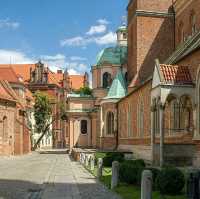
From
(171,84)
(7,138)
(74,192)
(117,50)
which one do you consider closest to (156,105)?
(171,84)

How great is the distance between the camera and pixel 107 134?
55531 mm

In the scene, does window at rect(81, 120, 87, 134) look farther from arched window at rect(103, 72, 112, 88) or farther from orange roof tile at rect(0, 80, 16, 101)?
orange roof tile at rect(0, 80, 16, 101)

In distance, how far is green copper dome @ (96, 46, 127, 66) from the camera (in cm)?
6419

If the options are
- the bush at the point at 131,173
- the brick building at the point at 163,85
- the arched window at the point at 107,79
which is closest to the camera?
the bush at the point at 131,173

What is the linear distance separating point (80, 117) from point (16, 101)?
42.0 feet

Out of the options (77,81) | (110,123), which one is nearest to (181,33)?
(110,123)

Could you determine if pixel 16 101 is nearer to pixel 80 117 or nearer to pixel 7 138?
pixel 7 138

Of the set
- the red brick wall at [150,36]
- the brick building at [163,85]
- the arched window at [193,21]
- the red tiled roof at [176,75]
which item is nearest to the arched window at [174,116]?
the brick building at [163,85]

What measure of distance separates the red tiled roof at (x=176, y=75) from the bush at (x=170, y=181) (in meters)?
7.62

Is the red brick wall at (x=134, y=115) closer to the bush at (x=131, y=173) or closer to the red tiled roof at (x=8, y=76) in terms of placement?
the bush at (x=131, y=173)

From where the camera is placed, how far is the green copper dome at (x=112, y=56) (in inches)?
2527

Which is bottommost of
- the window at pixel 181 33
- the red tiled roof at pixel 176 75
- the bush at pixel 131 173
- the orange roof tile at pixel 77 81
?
the bush at pixel 131 173

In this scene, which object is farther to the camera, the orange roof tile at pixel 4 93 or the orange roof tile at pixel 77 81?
the orange roof tile at pixel 77 81

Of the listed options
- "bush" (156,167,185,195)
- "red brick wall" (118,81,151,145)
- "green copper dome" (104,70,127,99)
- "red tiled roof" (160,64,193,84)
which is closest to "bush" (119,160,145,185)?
"bush" (156,167,185,195)
